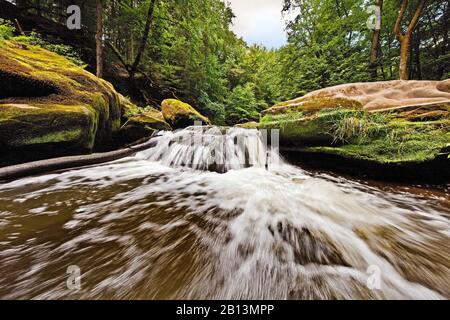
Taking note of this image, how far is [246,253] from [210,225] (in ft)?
1.78

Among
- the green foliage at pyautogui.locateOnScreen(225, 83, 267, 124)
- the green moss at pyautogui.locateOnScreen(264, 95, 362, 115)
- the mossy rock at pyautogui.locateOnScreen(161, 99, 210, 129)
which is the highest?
the green foliage at pyautogui.locateOnScreen(225, 83, 267, 124)

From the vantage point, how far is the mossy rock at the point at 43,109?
294 centimetres

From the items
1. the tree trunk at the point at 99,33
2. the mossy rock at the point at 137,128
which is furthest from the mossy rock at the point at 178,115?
the tree trunk at the point at 99,33

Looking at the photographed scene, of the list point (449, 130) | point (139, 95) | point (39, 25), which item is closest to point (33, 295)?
point (449, 130)

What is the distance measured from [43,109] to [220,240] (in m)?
3.87

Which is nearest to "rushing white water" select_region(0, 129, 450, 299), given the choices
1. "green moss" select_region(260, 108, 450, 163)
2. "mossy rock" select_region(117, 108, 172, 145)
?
"green moss" select_region(260, 108, 450, 163)

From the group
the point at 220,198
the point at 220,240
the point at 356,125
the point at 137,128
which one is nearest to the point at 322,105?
the point at 356,125

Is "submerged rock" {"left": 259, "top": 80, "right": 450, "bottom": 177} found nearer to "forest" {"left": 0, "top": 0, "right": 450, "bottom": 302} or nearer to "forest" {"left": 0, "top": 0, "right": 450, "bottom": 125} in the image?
"forest" {"left": 0, "top": 0, "right": 450, "bottom": 302}

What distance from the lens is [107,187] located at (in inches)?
114

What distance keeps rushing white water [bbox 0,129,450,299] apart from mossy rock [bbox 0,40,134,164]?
61cm

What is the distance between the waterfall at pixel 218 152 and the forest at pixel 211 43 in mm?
6041

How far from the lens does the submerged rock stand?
3.03 m

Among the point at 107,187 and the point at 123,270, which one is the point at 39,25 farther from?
the point at 123,270
